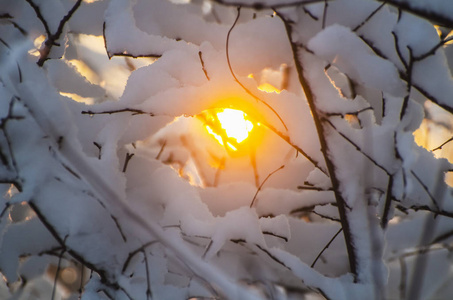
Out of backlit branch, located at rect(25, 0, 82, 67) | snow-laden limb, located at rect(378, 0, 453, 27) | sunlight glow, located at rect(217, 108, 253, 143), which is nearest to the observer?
snow-laden limb, located at rect(378, 0, 453, 27)

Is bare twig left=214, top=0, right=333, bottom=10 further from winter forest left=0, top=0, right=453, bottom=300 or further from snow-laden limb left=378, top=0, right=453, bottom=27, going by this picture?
snow-laden limb left=378, top=0, right=453, bottom=27

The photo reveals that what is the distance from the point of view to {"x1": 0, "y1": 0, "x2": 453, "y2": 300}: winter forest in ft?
2.32

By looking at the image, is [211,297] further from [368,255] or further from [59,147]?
[59,147]

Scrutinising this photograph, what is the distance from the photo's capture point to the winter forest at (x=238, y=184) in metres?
0.71

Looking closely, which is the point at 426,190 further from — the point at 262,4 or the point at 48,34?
the point at 48,34

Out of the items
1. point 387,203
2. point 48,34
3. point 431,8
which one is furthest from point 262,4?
point 48,34

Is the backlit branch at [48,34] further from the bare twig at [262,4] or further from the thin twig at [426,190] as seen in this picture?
the thin twig at [426,190]

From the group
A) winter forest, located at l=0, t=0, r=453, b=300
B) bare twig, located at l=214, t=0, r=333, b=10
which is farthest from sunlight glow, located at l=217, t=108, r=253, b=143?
bare twig, located at l=214, t=0, r=333, b=10

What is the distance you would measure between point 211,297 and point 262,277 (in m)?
0.14

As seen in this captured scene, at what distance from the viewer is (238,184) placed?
1.00 metres

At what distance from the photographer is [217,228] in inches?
31.6

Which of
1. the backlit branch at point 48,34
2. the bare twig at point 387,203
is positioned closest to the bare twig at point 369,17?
the bare twig at point 387,203

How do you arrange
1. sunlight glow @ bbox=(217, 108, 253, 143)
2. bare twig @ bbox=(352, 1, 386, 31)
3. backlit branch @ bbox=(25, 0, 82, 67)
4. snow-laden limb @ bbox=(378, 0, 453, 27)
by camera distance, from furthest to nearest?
sunlight glow @ bbox=(217, 108, 253, 143)
backlit branch @ bbox=(25, 0, 82, 67)
bare twig @ bbox=(352, 1, 386, 31)
snow-laden limb @ bbox=(378, 0, 453, 27)

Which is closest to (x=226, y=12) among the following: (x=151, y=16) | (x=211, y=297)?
(x=151, y=16)
